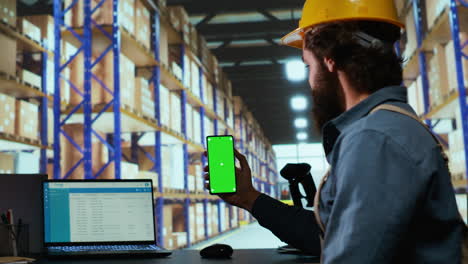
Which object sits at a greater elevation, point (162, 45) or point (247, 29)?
point (247, 29)

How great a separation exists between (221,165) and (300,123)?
2530 centimetres

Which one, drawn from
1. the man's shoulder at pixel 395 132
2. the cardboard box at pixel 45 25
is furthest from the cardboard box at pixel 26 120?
the man's shoulder at pixel 395 132

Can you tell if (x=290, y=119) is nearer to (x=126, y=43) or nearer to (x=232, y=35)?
(x=232, y=35)

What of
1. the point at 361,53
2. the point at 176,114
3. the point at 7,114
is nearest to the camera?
the point at 361,53

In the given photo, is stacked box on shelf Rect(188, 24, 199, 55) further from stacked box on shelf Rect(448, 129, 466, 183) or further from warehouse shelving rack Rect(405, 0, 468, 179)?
stacked box on shelf Rect(448, 129, 466, 183)

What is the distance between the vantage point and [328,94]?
3.72 feet

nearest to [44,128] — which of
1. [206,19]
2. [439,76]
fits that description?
[439,76]

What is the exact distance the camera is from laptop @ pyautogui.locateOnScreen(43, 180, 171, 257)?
223cm

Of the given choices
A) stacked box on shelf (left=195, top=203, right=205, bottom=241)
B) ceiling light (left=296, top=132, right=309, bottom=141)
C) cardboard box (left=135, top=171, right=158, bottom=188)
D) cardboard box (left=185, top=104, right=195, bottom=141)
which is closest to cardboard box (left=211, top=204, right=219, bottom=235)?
stacked box on shelf (left=195, top=203, right=205, bottom=241)

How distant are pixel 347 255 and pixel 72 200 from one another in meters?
1.71

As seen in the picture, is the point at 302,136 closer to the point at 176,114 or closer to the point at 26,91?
the point at 176,114

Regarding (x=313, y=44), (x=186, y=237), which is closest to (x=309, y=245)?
(x=313, y=44)

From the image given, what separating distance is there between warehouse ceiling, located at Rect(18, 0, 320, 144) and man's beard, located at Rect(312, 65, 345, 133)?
16.2 ft

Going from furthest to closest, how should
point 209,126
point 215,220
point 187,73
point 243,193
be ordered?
point 215,220 < point 209,126 < point 187,73 < point 243,193
